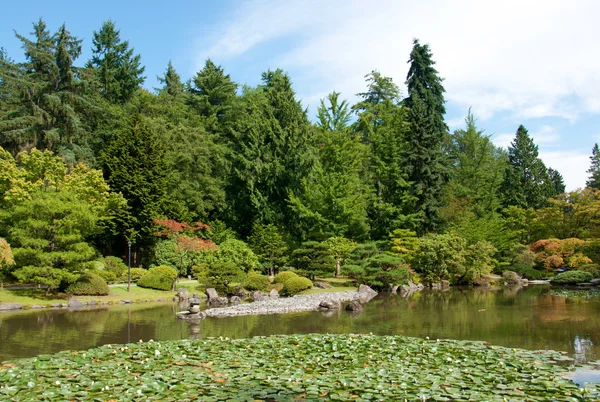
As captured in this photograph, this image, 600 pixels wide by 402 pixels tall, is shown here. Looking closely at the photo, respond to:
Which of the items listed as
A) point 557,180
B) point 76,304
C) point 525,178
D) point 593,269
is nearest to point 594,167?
point 557,180

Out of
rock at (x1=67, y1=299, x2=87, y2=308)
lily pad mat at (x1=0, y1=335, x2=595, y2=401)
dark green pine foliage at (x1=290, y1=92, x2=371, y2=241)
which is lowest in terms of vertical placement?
rock at (x1=67, y1=299, x2=87, y2=308)

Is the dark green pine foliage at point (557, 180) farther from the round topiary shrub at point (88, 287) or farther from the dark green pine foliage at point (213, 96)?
the round topiary shrub at point (88, 287)

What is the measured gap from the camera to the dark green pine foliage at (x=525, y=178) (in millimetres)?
40844

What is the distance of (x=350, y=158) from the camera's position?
33.1 meters

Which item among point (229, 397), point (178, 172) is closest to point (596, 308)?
point (229, 397)

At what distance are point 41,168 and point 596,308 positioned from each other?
25.3 meters

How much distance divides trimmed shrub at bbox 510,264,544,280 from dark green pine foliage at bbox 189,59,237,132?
24287 millimetres

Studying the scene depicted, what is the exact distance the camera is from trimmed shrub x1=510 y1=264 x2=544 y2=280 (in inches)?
1286

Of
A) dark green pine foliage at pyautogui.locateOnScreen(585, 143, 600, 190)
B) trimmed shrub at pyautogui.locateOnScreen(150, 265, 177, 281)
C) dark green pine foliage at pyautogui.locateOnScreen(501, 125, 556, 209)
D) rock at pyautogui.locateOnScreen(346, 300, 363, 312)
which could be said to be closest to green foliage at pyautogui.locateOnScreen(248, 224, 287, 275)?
trimmed shrub at pyautogui.locateOnScreen(150, 265, 177, 281)

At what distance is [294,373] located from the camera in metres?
7.98

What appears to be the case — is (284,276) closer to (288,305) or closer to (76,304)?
(288,305)

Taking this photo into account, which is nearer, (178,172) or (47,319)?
(47,319)

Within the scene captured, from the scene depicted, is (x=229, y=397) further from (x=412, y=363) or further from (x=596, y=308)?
(x=596, y=308)

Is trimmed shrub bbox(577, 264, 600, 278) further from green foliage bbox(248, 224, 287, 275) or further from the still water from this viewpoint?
green foliage bbox(248, 224, 287, 275)
